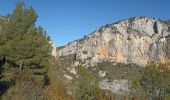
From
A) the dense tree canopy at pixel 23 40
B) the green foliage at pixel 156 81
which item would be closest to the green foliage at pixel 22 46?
the dense tree canopy at pixel 23 40

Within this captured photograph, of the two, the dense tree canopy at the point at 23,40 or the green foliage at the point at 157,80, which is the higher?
the dense tree canopy at the point at 23,40

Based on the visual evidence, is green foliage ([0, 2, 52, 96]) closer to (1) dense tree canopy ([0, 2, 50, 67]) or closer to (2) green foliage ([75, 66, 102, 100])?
(1) dense tree canopy ([0, 2, 50, 67])

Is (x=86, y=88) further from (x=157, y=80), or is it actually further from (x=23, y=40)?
(x=23, y=40)

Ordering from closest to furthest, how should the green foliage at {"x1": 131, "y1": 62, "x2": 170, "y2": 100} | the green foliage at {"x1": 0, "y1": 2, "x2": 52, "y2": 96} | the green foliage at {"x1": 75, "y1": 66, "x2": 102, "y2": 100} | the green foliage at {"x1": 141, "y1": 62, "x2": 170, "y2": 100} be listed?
the green foliage at {"x1": 0, "y1": 2, "x2": 52, "y2": 96}, the green foliage at {"x1": 75, "y1": 66, "x2": 102, "y2": 100}, the green foliage at {"x1": 131, "y1": 62, "x2": 170, "y2": 100}, the green foliage at {"x1": 141, "y1": 62, "x2": 170, "y2": 100}

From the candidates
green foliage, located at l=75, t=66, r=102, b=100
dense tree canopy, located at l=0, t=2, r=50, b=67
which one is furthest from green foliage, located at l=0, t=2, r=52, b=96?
green foliage, located at l=75, t=66, r=102, b=100

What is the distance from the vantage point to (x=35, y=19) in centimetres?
5275

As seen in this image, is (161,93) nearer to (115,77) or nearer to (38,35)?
(38,35)

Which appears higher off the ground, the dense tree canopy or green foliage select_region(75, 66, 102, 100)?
the dense tree canopy

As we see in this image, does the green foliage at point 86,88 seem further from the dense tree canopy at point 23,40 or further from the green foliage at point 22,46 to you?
the dense tree canopy at point 23,40

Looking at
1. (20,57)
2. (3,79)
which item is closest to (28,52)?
(20,57)

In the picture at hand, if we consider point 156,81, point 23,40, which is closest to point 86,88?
point 156,81

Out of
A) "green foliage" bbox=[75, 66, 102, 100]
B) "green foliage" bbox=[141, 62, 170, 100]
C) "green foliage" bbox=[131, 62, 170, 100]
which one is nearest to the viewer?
"green foliage" bbox=[75, 66, 102, 100]

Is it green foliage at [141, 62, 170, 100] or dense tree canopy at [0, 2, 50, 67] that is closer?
dense tree canopy at [0, 2, 50, 67]

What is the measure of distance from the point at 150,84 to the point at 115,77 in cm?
13996
